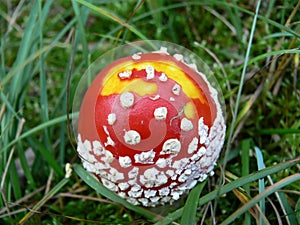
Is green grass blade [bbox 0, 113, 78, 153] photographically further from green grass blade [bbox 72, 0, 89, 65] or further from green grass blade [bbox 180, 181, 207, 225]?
green grass blade [bbox 180, 181, 207, 225]

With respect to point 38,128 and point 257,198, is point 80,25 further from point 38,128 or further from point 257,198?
point 257,198

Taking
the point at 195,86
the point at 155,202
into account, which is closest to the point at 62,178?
the point at 155,202

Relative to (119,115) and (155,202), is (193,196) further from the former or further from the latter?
(119,115)

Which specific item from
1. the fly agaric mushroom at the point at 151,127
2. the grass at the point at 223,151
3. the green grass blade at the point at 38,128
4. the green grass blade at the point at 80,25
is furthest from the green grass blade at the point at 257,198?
the green grass blade at the point at 80,25

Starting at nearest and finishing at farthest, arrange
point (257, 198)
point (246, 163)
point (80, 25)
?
point (257, 198)
point (246, 163)
point (80, 25)

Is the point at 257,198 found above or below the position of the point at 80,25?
below

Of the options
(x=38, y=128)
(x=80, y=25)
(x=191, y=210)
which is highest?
→ (x=80, y=25)

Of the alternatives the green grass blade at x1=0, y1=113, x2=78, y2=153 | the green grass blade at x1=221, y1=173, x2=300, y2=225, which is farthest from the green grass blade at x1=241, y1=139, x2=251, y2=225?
the green grass blade at x1=0, y1=113, x2=78, y2=153

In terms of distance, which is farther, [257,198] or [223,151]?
[223,151]

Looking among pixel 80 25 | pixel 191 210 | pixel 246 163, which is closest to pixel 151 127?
pixel 191 210
